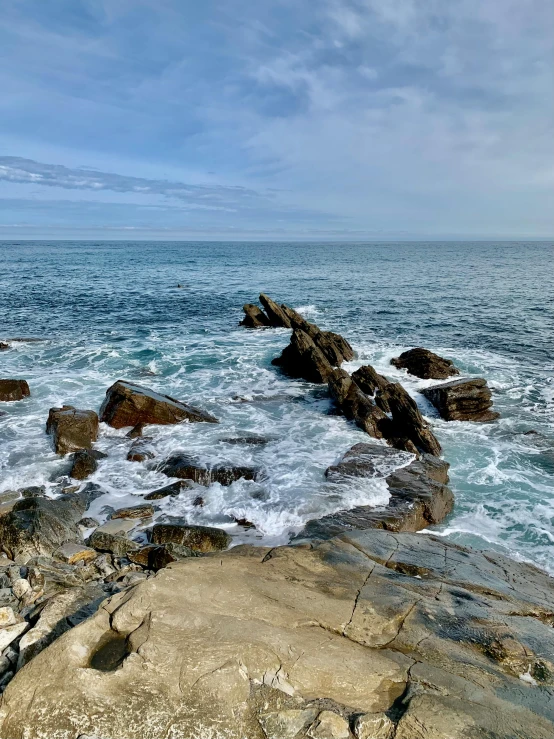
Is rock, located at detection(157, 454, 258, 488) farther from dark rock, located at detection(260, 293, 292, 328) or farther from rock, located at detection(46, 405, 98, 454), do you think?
dark rock, located at detection(260, 293, 292, 328)

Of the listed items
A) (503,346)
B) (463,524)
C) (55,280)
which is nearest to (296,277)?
(55,280)

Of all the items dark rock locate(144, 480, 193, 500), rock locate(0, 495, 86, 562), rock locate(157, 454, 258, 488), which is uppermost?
rock locate(0, 495, 86, 562)

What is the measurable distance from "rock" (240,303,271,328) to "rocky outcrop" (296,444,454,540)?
837 inches

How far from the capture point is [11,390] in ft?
63.6

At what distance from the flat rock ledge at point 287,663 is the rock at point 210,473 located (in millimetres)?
6162

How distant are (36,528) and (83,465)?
401 cm

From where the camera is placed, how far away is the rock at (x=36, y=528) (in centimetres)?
964

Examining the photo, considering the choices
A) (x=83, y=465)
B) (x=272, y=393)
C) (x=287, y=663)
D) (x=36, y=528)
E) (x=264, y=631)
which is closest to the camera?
(x=287, y=663)

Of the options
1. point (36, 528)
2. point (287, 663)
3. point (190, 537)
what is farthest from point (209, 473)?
point (287, 663)

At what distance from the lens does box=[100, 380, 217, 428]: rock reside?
665 inches

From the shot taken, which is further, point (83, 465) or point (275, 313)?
point (275, 313)

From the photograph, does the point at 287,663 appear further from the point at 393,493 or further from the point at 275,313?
the point at 275,313

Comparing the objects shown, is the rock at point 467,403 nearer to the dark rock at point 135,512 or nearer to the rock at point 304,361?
the rock at point 304,361

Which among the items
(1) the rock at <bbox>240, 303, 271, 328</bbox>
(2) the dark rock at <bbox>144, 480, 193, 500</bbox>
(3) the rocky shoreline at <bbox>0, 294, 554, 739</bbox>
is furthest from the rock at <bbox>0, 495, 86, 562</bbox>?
(1) the rock at <bbox>240, 303, 271, 328</bbox>
